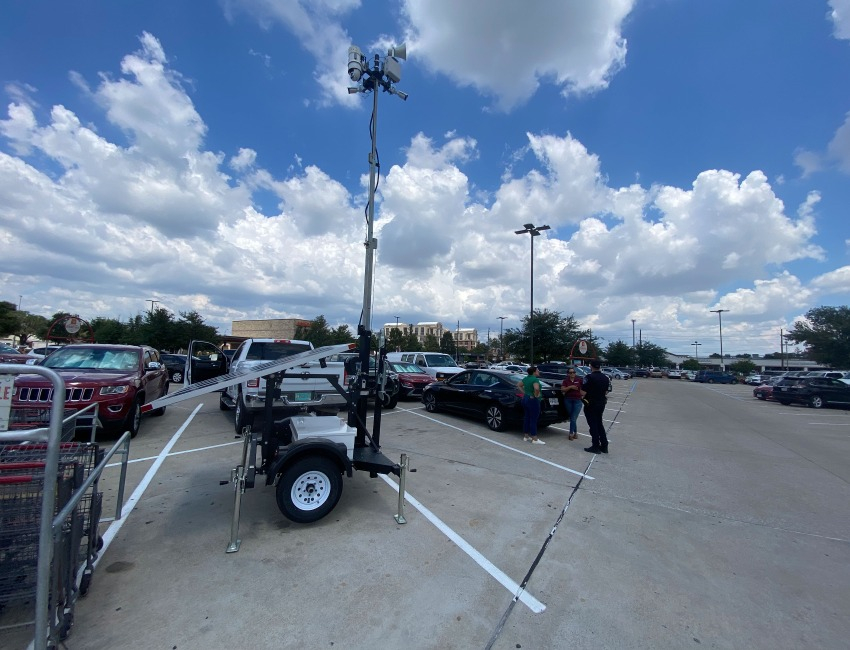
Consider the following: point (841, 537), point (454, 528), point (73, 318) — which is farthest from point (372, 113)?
point (73, 318)

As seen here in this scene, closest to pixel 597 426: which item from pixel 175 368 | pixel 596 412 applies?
pixel 596 412

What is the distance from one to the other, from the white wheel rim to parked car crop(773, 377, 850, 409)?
24105 millimetres

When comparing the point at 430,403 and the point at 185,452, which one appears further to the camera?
the point at 430,403

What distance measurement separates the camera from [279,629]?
272 cm

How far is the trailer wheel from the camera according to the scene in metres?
4.14

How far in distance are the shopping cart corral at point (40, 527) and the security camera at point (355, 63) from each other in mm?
6219

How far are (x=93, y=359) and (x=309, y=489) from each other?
6898 mm

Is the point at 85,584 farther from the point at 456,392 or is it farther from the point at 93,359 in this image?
the point at 456,392

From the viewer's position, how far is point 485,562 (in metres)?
3.63

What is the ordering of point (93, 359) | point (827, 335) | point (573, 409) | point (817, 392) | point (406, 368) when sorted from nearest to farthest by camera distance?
point (93, 359) → point (573, 409) → point (406, 368) → point (817, 392) → point (827, 335)

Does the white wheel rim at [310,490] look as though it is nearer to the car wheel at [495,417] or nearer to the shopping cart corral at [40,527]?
the shopping cart corral at [40,527]

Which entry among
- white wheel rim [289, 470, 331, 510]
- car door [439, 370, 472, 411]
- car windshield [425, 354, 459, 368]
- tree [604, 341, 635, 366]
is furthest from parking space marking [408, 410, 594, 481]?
tree [604, 341, 635, 366]

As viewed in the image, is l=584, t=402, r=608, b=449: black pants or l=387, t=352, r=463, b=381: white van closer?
l=584, t=402, r=608, b=449: black pants

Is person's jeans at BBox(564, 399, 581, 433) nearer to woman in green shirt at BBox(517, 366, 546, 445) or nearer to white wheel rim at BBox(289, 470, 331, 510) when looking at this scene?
woman in green shirt at BBox(517, 366, 546, 445)
